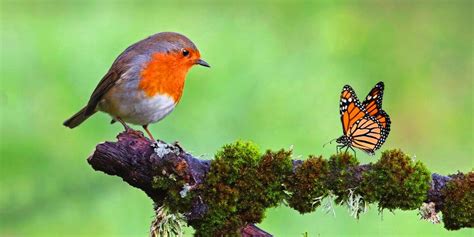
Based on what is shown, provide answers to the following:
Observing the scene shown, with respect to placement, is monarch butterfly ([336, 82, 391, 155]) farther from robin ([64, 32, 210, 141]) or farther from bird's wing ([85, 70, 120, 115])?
bird's wing ([85, 70, 120, 115])

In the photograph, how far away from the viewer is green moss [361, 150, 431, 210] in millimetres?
4164

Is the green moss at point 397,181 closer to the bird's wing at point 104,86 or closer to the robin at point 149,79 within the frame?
the robin at point 149,79

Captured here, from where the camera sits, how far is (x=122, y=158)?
4.29 metres

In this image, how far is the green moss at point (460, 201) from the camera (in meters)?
4.21

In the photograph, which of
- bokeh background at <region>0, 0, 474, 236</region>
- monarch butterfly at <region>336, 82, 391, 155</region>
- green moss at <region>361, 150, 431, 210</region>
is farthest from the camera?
bokeh background at <region>0, 0, 474, 236</region>

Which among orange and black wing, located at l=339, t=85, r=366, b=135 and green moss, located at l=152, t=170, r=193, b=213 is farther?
orange and black wing, located at l=339, t=85, r=366, b=135

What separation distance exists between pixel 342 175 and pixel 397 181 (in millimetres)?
221

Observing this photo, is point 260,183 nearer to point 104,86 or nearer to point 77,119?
point 104,86

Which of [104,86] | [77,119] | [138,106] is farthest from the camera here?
[77,119]

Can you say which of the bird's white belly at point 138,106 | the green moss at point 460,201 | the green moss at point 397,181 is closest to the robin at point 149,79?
the bird's white belly at point 138,106

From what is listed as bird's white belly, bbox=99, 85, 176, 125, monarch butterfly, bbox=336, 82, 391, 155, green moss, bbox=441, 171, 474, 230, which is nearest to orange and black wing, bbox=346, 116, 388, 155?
monarch butterfly, bbox=336, 82, 391, 155

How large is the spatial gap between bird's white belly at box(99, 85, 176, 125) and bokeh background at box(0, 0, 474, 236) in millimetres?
2319

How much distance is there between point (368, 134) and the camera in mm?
4520

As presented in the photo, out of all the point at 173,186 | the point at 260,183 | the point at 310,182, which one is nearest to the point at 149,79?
the point at 173,186
